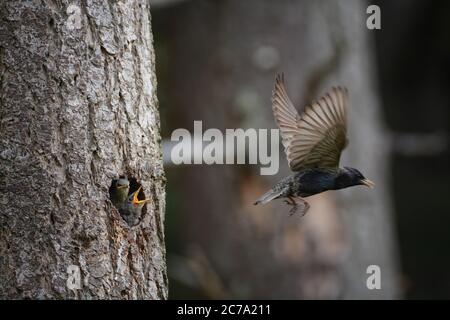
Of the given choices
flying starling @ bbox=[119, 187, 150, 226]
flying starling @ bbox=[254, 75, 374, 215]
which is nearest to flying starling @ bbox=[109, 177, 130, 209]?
flying starling @ bbox=[119, 187, 150, 226]

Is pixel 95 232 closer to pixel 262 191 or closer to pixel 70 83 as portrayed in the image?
pixel 70 83

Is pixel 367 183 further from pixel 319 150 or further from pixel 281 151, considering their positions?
pixel 281 151

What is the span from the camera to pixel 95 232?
2.33 meters

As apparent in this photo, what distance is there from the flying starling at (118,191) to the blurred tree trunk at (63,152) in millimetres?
21

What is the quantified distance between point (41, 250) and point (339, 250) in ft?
10.4

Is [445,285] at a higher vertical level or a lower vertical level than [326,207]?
lower

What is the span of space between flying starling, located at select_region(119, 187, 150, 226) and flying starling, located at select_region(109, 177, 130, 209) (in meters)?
0.02

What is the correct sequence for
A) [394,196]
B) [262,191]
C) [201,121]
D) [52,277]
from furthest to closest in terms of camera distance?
[394,196], [201,121], [262,191], [52,277]

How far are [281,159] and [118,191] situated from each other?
9.14 ft

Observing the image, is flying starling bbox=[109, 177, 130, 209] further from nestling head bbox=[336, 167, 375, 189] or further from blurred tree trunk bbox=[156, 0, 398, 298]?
blurred tree trunk bbox=[156, 0, 398, 298]

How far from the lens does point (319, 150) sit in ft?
8.32

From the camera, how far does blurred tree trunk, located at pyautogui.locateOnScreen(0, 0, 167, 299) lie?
2.29 m

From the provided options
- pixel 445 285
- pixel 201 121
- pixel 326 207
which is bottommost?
pixel 445 285

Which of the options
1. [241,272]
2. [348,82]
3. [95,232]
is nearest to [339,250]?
[241,272]
